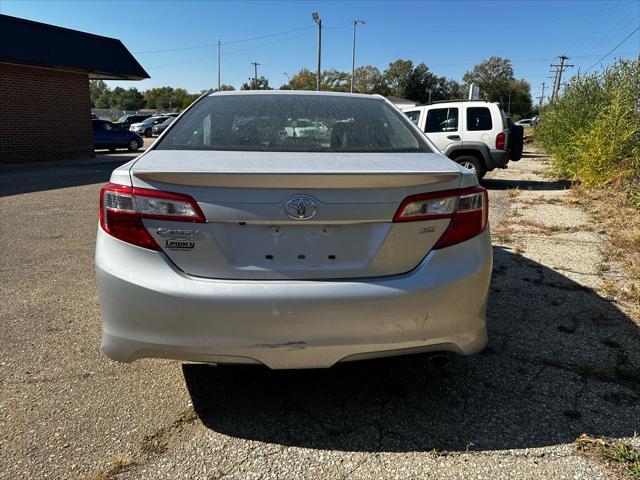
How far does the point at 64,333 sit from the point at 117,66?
1658cm

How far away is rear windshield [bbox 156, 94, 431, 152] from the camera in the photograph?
268cm

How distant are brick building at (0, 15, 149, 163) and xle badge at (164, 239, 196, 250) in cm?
1501

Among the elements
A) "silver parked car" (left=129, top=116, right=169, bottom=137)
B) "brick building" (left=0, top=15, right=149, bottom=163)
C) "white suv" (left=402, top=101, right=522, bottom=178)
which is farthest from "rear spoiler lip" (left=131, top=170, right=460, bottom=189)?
"silver parked car" (left=129, top=116, right=169, bottom=137)

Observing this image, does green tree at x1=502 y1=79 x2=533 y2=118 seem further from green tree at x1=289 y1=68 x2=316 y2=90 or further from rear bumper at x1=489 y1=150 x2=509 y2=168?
rear bumper at x1=489 y1=150 x2=509 y2=168

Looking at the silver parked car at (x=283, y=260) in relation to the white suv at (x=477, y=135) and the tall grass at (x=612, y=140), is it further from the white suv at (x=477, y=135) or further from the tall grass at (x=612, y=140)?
the white suv at (x=477, y=135)

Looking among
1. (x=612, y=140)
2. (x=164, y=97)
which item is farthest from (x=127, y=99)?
(x=612, y=140)

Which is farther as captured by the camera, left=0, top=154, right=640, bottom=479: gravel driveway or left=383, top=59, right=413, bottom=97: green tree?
left=383, top=59, right=413, bottom=97: green tree

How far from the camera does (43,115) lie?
15898 mm

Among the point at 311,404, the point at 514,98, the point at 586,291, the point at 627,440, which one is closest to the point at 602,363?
the point at 627,440

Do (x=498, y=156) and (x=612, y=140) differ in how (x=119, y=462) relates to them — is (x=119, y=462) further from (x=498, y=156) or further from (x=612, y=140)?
(x=612, y=140)

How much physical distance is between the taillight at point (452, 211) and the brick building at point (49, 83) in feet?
50.9

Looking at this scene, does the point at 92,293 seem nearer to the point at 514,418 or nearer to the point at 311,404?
the point at 311,404

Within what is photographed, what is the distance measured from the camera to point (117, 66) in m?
17.6

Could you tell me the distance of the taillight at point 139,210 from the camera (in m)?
2.12
